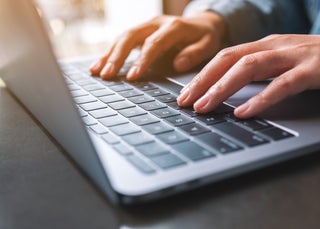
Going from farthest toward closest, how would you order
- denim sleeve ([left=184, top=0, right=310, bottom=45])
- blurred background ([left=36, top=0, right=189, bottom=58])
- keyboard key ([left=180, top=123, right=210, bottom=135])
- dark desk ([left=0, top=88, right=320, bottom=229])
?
blurred background ([left=36, top=0, right=189, bottom=58])
denim sleeve ([left=184, top=0, right=310, bottom=45])
keyboard key ([left=180, top=123, right=210, bottom=135])
dark desk ([left=0, top=88, right=320, bottom=229])

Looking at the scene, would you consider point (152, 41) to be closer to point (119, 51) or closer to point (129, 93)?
point (119, 51)

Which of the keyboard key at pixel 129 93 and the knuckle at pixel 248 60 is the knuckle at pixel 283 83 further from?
the keyboard key at pixel 129 93

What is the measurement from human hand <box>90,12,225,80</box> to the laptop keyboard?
92mm

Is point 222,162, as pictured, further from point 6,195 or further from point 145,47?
point 145,47

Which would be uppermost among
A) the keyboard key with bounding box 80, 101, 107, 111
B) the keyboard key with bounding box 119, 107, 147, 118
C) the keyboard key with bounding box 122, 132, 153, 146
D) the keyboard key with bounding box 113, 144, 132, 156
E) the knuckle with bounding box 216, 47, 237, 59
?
the knuckle with bounding box 216, 47, 237, 59

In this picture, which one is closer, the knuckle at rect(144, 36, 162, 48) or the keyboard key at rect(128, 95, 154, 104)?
the keyboard key at rect(128, 95, 154, 104)

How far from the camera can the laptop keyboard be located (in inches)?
13.4

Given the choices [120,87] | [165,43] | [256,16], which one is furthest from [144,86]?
[256,16]

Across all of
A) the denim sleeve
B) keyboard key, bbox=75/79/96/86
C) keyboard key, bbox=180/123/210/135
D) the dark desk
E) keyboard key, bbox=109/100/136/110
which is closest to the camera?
the dark desk

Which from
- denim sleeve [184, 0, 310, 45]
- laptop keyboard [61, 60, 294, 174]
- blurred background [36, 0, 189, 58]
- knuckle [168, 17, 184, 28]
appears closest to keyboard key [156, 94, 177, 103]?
laptop keyboard [61, 60, 294, 174]

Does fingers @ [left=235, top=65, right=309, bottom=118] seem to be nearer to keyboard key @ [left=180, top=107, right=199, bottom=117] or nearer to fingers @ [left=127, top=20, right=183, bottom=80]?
keyboard key @ [left=180, top=107, right=199, bottom=117]

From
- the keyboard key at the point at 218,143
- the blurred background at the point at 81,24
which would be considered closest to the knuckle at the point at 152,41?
the keyboard key at the point at 218,143

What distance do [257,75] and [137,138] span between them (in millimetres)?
174

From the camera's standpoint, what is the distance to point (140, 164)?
0.32 m
